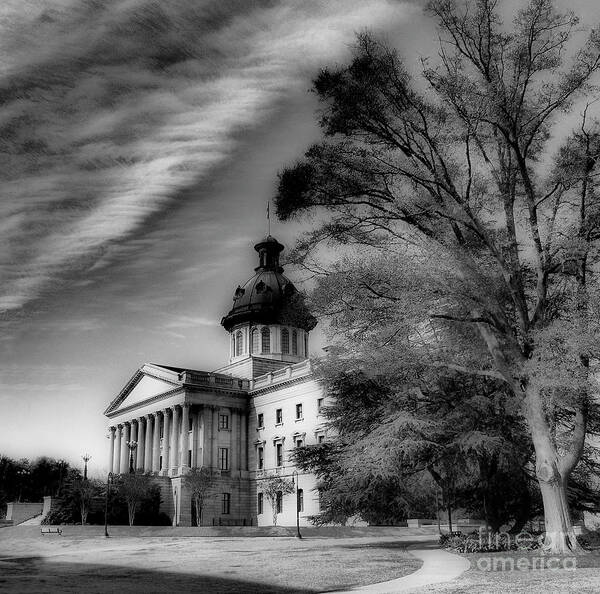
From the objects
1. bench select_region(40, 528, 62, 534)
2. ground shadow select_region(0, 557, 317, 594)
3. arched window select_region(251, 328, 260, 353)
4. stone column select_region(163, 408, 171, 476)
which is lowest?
bench select_region(40, 528, 62, 534)

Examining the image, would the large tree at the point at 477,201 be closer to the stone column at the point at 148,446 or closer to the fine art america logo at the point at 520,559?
the fine art america logo at the point at 520,559

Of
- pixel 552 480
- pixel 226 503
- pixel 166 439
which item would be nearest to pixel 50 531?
pixel 226 503

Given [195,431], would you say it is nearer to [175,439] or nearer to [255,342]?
[175,439]

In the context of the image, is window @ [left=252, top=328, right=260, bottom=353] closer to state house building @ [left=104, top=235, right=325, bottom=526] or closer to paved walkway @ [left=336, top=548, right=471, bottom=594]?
state house building @ [left=104, top=235, right=325, bottom=526]

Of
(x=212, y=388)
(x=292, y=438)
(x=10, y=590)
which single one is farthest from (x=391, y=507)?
(x=212, y=388)

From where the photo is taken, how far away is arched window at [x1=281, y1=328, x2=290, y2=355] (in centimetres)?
8475

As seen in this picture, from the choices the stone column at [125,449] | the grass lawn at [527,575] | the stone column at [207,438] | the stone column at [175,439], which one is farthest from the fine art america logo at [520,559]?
the stone column at [125,449]

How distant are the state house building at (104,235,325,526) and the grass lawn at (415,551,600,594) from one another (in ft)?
154

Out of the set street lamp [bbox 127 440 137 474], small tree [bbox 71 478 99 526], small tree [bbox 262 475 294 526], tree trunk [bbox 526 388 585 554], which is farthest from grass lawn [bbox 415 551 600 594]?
small tree [bbox 262 475 294 526]

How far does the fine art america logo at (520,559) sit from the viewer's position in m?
16.7

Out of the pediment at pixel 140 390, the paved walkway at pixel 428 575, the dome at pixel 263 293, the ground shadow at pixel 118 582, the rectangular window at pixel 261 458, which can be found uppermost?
the dome at pixel 263 293

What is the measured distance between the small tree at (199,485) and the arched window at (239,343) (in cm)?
1850

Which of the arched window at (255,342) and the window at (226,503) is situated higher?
the arched window at (255,342)

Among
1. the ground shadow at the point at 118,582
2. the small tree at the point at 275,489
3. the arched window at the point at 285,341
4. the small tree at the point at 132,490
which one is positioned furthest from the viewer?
the arched window at the point at 285,341
